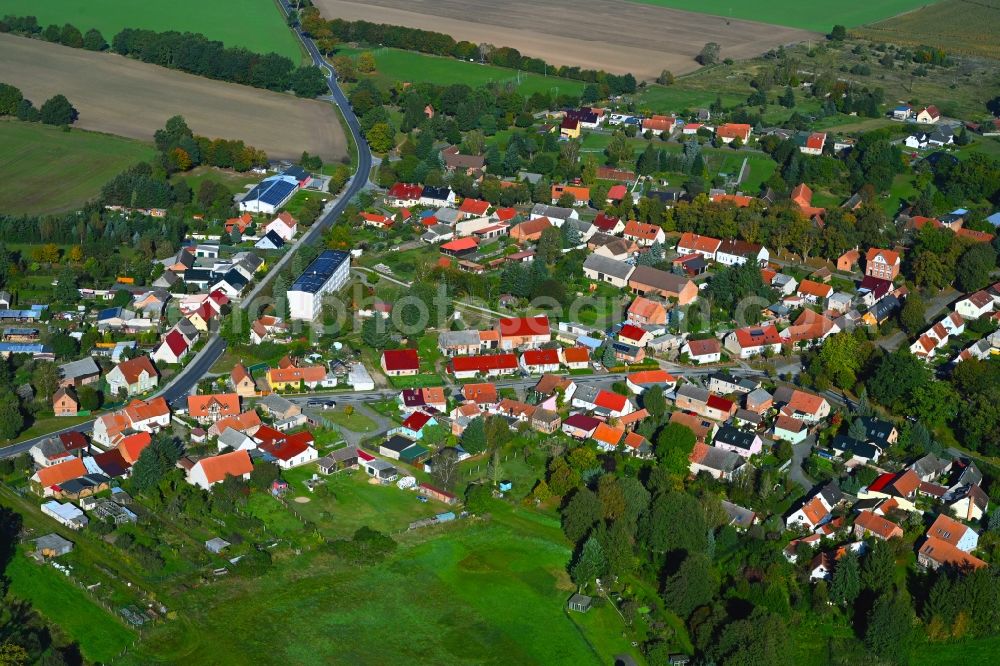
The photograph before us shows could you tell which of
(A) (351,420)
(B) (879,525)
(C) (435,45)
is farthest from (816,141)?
(A) (351,420)

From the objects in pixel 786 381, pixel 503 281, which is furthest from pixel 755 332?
pixel 503 281

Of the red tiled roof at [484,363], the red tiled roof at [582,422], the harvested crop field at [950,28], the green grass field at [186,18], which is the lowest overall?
the red tiled roof at [582,422]

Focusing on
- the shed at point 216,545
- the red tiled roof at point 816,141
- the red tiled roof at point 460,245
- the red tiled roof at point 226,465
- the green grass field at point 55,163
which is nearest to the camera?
the shed at point 216,545

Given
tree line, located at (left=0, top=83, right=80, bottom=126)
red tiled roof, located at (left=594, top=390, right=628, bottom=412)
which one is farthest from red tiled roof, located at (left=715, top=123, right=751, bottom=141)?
tree line, located at (left=0, top=83, right=80, bottom=126)

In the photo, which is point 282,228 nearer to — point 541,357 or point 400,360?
point 400,360

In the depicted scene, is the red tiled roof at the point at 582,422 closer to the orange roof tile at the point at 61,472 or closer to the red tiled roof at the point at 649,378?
the red tiled roof at the point at 649,378

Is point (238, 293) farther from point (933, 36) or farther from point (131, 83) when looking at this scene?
point (933, 36)

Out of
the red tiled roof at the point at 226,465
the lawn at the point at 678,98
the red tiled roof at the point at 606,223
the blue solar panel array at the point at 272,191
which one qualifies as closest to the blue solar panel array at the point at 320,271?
the blue solar panel array at the point at 272,191
